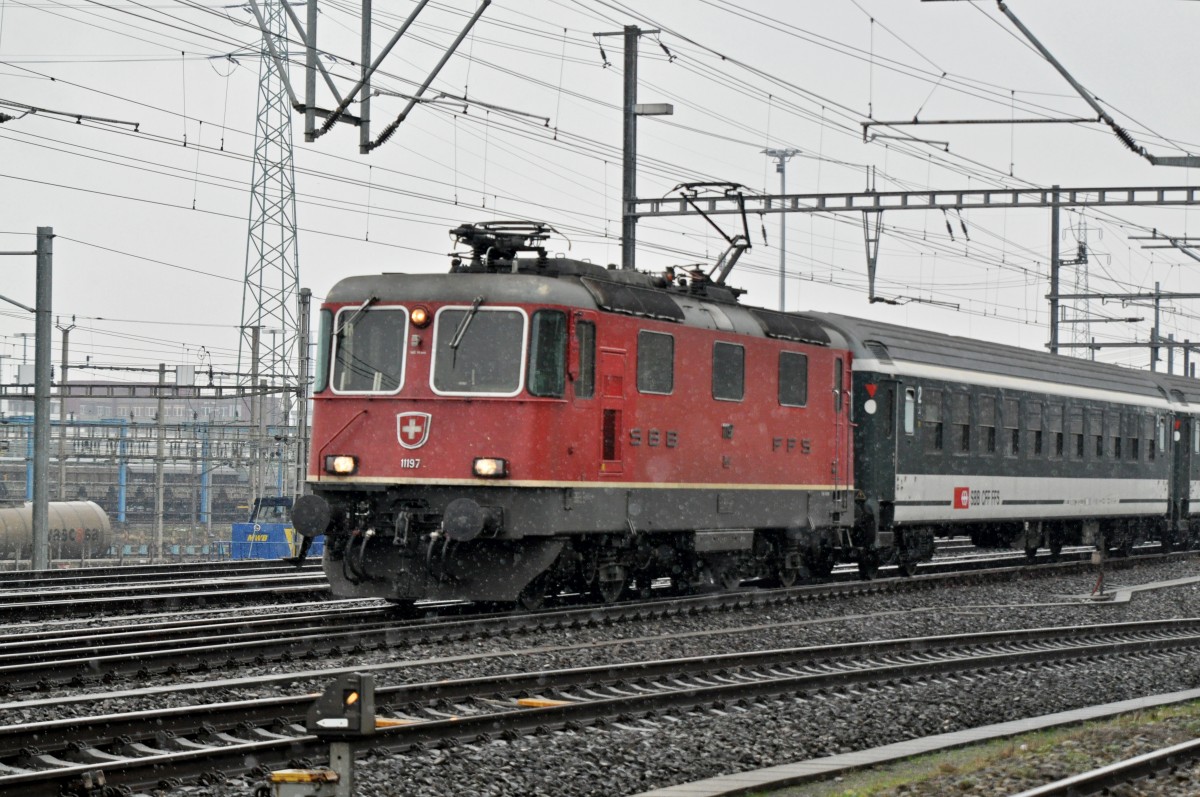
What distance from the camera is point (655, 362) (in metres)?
18.1

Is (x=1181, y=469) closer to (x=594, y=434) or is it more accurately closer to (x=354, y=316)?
(x=594, y=434)

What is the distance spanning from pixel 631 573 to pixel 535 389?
11.7 ft

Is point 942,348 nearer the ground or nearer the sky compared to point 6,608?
nearer the sky

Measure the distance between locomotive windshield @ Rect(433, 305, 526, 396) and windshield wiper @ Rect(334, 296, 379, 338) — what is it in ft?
2.83

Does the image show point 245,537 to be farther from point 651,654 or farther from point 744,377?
point 651,654

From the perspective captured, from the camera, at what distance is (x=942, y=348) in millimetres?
25625

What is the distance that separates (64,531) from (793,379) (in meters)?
28.9

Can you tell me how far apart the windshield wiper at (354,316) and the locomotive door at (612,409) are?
2.50 metres

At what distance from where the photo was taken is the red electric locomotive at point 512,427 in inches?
648

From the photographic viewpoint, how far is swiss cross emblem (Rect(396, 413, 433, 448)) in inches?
657

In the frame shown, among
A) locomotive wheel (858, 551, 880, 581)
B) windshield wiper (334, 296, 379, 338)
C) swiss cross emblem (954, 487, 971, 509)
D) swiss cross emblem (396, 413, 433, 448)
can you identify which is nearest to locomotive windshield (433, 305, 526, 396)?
swiss cross emblem (396, 413, 433, 448)

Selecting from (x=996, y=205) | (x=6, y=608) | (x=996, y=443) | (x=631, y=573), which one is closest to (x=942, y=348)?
(x=996, y=443)

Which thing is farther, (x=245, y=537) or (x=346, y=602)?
(x=245, y=537)

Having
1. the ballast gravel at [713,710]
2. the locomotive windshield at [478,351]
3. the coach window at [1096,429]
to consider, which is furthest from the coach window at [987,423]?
the locomotive windshield at [478,351]
